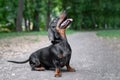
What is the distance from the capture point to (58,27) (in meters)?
8.78

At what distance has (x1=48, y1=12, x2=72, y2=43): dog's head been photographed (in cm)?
878

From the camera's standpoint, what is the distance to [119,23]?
4125cm

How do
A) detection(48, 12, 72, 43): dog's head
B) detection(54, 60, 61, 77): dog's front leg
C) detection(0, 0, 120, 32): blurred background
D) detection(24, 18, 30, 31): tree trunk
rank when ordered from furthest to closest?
detection(24, 18, 30, 31): tree trunk, detection(0, 0, 120, 32): blurred background, detection(48, 12, 72, 43): dog's head, detection(54, 60, 61, 77): dog's front leg

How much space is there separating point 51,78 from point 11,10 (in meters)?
37.1

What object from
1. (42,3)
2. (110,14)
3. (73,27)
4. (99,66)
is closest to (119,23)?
(110,14)

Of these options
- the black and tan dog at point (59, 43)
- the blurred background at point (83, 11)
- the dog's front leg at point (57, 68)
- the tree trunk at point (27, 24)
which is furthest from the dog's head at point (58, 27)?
the tree trunk at point (27, 24)

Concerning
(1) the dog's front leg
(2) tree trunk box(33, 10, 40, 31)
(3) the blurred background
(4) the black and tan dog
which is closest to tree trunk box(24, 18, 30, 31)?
(2) tree trunk box(33, 10, 40, 31)

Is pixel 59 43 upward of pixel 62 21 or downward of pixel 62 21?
downward

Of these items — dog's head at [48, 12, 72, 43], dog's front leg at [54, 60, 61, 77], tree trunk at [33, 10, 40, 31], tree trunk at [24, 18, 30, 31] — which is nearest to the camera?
dog's front leg at [54, 60, 61, 77]

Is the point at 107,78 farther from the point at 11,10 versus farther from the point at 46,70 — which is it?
the point at 11,10

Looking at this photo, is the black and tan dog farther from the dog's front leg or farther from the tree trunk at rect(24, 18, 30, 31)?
the tree trunk at rect(24, 18, 30, 31)

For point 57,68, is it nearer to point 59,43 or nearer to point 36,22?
point 59,43

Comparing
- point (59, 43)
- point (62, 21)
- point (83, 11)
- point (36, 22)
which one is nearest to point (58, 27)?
point (62, 21)

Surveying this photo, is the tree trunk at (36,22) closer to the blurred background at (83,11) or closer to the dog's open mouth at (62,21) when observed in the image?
the blurred background at (83,11)
